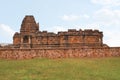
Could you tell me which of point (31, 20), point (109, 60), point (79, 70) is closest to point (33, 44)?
point (31, 20)

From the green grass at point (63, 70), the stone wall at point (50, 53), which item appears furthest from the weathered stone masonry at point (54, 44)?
the green grass at point (63, 70)

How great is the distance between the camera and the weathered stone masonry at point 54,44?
132 ft

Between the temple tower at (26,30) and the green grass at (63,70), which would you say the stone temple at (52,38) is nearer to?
the temple tower at (26,30)

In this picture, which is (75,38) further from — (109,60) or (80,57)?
(109,60)

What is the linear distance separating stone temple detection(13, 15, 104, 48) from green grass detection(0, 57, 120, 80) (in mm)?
16087

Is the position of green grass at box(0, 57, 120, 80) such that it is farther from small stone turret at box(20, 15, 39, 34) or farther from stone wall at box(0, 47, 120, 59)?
small stone turret at box(20, 15, 39, 34)

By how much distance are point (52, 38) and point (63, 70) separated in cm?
2416

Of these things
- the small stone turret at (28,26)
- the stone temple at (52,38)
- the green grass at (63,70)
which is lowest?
the green grass at (63,70)

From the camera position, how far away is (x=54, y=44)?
179ft

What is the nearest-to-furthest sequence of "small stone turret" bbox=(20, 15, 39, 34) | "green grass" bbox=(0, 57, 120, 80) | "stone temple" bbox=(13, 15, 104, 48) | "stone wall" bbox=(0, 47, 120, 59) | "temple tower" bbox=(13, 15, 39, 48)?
"green grass" bbox=(0, 57, 120, 80), "stone wall" bbox=(0, 47, 120, 59), "stone temple" bbox=(13, 15, 104, 48), "temple tower" bbox=(13, 15, 39, 48), "small stone turret" bbox=(20, 15, 39, 34)

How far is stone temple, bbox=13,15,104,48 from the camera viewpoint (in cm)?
5269

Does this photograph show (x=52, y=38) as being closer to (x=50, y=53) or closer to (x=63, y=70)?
(x=50, y=53)

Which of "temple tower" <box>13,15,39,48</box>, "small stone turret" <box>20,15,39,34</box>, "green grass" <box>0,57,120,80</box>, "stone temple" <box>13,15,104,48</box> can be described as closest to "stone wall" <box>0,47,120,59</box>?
"green grass" <box>0,57,120,80</box>

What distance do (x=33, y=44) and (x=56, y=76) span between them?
88.0 ft
